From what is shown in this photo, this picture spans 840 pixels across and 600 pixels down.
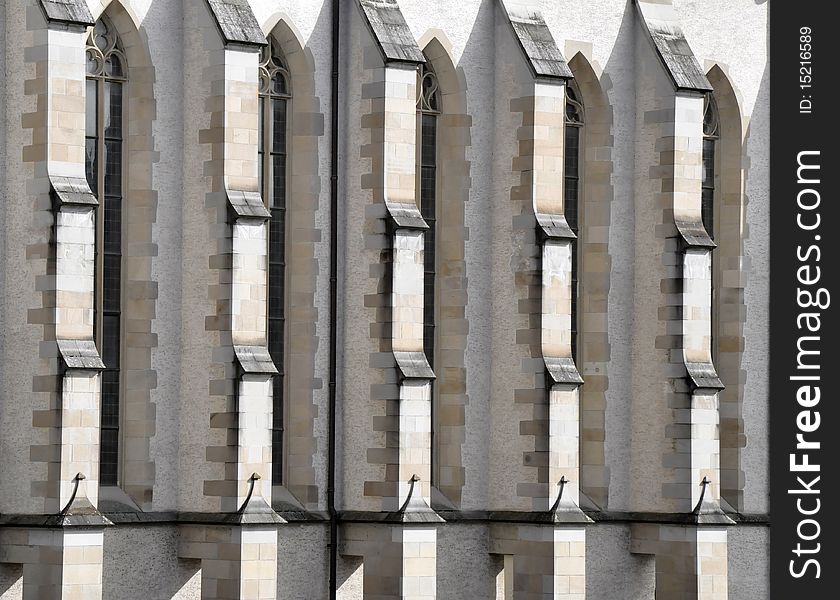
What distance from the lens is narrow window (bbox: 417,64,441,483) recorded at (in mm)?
34062

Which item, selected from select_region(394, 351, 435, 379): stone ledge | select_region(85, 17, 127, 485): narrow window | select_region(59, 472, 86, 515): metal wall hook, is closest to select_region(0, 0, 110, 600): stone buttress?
select_region(59, 472, 86, 515): metal wall hook

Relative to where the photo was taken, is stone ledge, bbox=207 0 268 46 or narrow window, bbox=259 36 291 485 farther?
narrow window, bbox=259 36 291 485

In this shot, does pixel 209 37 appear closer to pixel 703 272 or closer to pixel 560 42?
pixel 560 42

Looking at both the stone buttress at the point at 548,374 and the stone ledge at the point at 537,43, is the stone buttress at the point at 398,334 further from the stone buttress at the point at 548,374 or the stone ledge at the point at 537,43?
the stone ledge at the point at 537,43

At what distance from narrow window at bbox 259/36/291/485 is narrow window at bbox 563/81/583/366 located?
5.67 m

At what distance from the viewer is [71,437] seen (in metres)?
28.2

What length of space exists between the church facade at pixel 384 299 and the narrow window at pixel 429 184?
0.17 feet

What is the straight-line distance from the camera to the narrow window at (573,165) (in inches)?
1414

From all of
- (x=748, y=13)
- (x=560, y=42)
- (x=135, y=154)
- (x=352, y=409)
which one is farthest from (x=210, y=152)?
(x=748, y=13)

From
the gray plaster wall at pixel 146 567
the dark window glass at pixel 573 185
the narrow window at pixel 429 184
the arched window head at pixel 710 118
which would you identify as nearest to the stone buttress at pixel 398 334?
the narrow window at pixel 429 184

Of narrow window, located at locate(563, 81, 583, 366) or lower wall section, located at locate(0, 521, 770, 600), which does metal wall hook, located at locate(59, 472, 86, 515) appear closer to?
lower wall section, located at locate(0, 521, 770, 600)

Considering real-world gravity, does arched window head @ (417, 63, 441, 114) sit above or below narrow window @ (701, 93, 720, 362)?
above

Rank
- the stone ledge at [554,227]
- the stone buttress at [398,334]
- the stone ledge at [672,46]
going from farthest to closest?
the stone ledge at [672,46] → the stone ledge at [554,227] → the stone buttress at [398,334]
